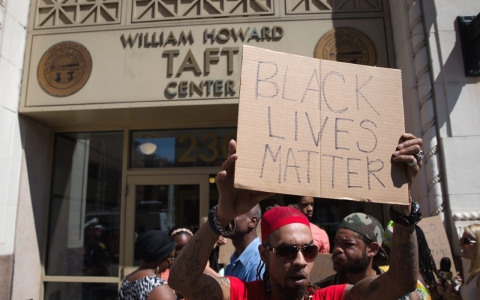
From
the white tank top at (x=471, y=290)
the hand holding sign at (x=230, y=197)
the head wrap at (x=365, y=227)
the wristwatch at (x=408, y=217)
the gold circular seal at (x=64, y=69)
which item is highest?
the gold circular seal at (x=64, y=69)

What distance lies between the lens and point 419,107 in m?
4.54

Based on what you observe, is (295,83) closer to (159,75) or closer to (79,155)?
(159,75)

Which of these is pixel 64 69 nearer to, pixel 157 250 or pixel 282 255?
pixel 157 250

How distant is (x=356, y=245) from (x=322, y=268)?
64cm

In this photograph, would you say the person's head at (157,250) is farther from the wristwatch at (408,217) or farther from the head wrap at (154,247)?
the wristwatch at (408,217)

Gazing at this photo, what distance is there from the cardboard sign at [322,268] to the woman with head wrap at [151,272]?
44.1 inches

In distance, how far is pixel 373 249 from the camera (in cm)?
240

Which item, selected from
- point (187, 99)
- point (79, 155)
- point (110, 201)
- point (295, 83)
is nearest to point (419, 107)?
point (187, 99)

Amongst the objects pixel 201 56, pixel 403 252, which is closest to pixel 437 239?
pixel 403 252

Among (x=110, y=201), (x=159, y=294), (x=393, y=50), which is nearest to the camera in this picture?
(x=159, y=294)

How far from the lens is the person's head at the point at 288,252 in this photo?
162cm

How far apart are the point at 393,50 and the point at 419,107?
1056 mm

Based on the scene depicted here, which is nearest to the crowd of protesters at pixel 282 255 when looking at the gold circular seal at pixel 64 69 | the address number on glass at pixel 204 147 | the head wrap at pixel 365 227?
the head wrap at pixel 365 227

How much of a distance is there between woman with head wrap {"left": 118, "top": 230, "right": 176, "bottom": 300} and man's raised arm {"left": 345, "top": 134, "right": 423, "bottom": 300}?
1.52 m
